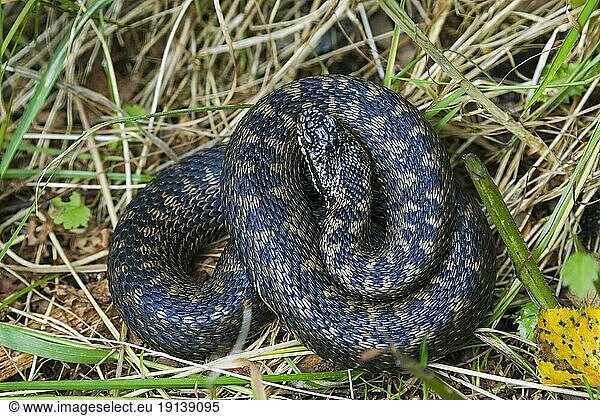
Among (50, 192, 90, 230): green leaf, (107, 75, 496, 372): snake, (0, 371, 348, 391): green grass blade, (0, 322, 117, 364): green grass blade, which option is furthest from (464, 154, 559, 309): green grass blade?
(50, 192, 90, 230): green leaf

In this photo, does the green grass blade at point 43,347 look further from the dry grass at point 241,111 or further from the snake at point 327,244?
the snake at point 327,244

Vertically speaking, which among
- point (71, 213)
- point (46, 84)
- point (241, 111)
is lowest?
point (71, 213)

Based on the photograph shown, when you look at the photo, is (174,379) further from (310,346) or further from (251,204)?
(251,204)

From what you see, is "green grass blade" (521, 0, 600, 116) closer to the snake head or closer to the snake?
the snake

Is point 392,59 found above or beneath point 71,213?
above

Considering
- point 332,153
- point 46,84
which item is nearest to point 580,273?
point 332,153

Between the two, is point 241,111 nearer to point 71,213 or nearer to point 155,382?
point 71,213
